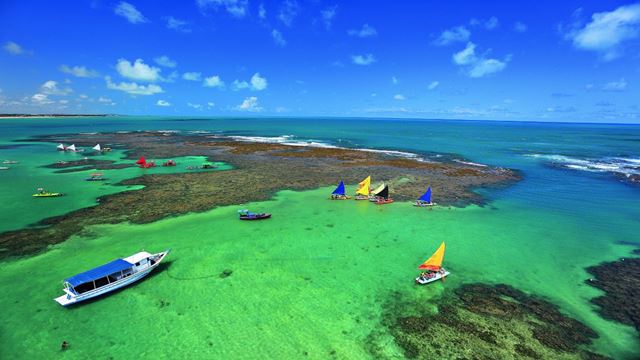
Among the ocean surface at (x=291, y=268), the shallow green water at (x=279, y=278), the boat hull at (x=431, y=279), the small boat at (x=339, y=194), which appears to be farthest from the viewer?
the small boat at (x=339, y=194)

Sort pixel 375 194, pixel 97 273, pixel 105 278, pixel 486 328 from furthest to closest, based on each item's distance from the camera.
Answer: pixel 375 194 < pixel 105 278 < pixel 97 273 < pixel 486 328

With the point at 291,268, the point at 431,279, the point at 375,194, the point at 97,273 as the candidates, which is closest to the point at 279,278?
the point at 291,268

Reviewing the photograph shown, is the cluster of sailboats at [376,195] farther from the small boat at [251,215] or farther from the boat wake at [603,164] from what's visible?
the boat wake at [603,164]

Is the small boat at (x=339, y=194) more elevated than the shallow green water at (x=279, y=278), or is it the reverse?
the small boat at (x=339, y=194)

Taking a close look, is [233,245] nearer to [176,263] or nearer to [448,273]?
[176,263]

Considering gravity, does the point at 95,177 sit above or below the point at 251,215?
above

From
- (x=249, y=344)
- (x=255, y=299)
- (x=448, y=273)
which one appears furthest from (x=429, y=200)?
(x=249, y=344)

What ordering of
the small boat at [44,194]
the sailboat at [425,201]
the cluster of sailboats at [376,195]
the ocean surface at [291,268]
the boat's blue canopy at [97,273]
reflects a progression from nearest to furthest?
the ocean surface at [291,268], the boat's blue canopy at [97,273], the sailboat at [425,201], the cluster of sailboats at [376,195], the small boat at [44,194]

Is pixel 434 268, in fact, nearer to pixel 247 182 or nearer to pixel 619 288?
pixel 619 288

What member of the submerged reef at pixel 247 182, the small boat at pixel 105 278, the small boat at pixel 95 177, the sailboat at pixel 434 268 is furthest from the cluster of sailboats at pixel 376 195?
the small boat at pixel 95 177
